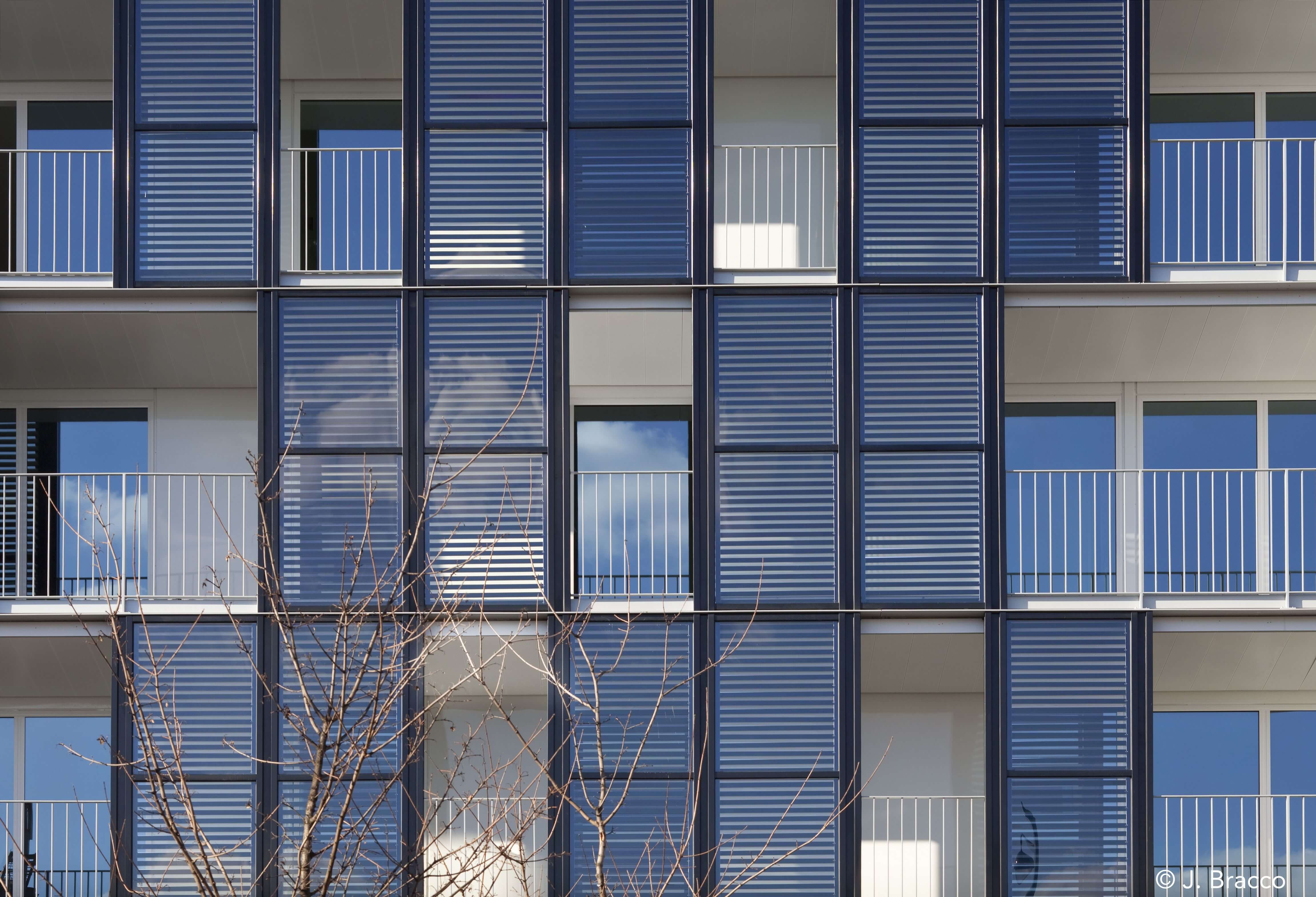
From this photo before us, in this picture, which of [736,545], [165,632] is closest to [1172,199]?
[736,545]

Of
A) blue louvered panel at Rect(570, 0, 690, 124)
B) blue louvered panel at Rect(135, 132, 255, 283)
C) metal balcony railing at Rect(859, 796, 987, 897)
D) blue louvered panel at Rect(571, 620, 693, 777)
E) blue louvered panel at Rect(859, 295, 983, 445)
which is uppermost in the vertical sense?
blue louvered panel at Rect(570, 0, 690, 124)

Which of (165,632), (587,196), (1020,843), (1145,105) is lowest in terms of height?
(1020,843)

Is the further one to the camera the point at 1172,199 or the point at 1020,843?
the point at 1172,199

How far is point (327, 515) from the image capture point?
12.0 meters

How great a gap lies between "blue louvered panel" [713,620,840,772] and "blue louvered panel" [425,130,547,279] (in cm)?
372

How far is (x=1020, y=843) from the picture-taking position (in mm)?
11711

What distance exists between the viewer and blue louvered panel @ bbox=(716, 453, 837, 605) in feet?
39.1

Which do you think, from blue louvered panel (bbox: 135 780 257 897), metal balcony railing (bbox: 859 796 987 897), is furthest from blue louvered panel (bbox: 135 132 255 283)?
metal balcony railing (bbox: 859 796 987 897)

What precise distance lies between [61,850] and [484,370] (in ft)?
20.3

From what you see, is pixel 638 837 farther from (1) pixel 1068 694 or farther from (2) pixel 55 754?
(2) pixel 55 754

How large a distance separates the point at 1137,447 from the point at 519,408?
6.21 metres

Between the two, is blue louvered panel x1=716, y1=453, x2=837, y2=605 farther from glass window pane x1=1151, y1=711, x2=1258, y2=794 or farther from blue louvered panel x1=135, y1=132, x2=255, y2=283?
blue louvered panel x1=135, y1=132, x2=255, y2=283

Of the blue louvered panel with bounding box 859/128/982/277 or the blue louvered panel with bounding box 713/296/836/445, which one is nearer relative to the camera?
the blue louvered panel with bounding box 713/296/836/445

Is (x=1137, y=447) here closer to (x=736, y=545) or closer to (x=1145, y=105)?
(x=1145, y=105)
